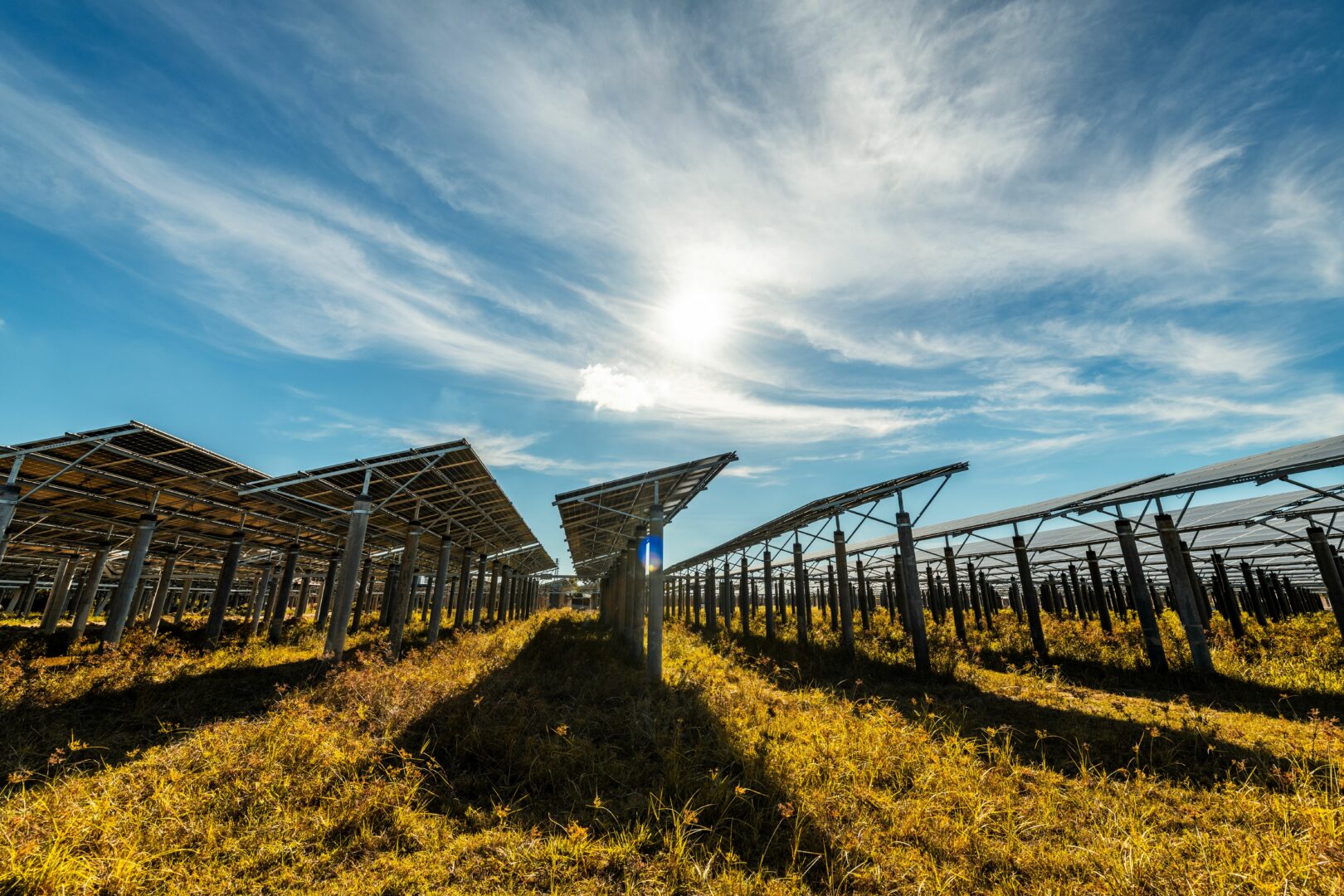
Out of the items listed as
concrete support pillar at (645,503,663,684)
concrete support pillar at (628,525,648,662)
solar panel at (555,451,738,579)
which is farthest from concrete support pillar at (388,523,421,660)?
concrete support pillar at (645,503,663,684)

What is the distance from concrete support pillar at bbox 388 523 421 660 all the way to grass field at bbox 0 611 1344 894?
584 centimetres

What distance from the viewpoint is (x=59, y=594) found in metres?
25.2

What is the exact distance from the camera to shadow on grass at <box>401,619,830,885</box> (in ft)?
16.4

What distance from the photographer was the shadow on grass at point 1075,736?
622 cm

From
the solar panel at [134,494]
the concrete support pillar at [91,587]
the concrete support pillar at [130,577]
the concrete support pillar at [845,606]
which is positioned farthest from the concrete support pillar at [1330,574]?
the concrete support pillar at [91,587]

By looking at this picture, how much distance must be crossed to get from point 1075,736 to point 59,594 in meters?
40.9

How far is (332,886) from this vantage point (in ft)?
13.8

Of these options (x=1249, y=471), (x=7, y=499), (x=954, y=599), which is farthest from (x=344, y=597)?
(x=1249, y=471)

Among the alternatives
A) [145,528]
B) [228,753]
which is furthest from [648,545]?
[145,528]

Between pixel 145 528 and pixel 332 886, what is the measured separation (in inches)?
738

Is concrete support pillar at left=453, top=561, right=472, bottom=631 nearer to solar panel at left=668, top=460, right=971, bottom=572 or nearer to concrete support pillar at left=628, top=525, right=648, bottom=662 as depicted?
concrete support pillar at left=628, top=525, right=648, bottom=662

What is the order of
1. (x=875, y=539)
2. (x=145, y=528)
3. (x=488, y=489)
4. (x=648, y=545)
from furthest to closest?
(x=875, y=539) < (x=488, y=489) < (x=145, y=528) < (x=648, y=545)

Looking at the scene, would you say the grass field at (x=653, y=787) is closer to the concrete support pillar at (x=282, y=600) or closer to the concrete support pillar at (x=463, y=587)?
the concrete support pillar at (x=282, y=600)

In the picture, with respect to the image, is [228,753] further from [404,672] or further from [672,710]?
[672,710]
